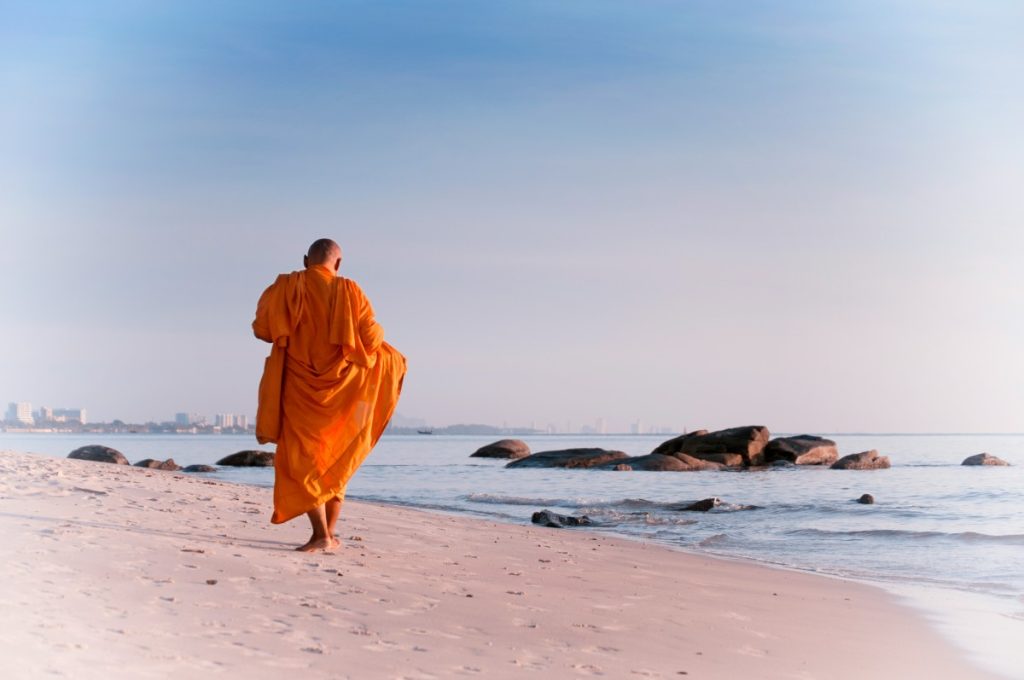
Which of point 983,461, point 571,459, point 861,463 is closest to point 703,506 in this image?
point 571,459

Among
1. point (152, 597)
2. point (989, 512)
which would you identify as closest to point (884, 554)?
point (989, 512)

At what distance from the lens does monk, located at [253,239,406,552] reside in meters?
7.34

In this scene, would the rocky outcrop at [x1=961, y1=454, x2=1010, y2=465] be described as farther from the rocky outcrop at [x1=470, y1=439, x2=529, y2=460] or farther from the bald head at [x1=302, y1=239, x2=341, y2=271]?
the bald head at [x1=302, y1=239, x2=341, y2=271]

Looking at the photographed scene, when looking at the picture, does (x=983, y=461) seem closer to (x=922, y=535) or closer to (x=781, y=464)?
(x=781, y=464)

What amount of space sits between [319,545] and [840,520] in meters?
11.6

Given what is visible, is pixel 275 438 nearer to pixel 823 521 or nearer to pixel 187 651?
pixel 187 651

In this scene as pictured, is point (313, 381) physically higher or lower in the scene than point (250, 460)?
higher

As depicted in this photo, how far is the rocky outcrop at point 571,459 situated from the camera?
39938mm

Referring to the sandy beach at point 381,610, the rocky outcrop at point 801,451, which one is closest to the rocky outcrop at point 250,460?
the rocky outcrop at point 801,451

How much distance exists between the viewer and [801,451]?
4262 centimetres

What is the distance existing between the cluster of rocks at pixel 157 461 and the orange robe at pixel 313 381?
17103 mm

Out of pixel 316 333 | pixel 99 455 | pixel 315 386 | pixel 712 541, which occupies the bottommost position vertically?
pixel 712 541

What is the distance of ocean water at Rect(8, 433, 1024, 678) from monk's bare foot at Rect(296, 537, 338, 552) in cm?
457

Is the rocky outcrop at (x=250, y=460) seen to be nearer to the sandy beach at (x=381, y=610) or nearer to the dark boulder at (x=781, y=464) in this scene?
the dark boulder at (x=781, y=464)
